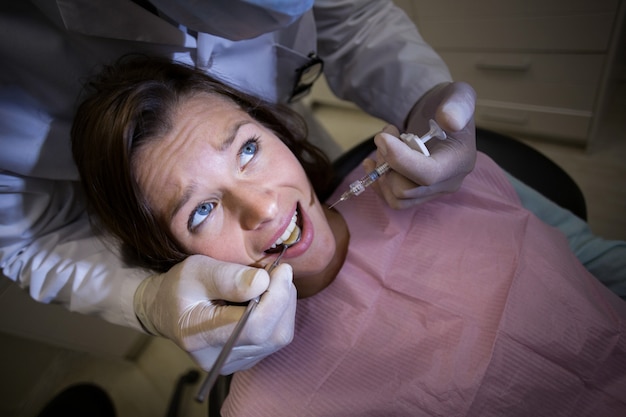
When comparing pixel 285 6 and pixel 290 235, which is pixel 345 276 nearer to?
pixel 290 235

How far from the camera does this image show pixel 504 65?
1600 millimetres

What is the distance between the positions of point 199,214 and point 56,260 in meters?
0.46

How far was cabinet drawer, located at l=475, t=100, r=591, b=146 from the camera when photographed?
1628 millimetres

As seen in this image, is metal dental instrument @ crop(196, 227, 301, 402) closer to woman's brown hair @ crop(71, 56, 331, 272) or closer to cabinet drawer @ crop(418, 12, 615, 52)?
woman's brown hair @ crop(71, 56, 331, 272)

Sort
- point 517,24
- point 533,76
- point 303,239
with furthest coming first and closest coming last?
point 533,76 < point 517,24 < point 303,239

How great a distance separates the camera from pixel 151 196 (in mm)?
716

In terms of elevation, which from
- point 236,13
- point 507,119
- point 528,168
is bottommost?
point 507,119

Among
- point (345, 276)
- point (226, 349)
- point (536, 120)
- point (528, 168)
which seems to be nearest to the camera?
point (226, 349)

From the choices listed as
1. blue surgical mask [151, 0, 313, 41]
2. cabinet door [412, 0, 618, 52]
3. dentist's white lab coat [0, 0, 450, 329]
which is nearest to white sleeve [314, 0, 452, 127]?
dentist's white lab coat [0, 0, 450, 329]

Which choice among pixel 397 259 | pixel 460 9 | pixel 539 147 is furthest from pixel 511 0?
pixel 397 259

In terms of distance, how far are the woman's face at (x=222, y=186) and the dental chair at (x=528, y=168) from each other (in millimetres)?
414

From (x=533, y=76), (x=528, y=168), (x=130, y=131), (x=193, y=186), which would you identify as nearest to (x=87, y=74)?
(x=130, y=131)

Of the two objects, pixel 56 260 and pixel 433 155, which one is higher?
pixel 433 155

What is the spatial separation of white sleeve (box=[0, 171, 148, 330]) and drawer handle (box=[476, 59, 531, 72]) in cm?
158
